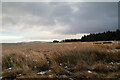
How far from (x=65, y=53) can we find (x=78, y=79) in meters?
2.42

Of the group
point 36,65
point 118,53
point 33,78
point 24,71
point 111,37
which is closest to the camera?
point 33,78

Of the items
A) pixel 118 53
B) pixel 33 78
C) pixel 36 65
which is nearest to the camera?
pixel 33 78

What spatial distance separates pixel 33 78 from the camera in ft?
12.4

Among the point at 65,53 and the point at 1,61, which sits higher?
the point at 65,53

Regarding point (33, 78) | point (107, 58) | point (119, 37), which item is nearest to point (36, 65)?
point (33, 78)

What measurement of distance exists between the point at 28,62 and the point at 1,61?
68.3 inches

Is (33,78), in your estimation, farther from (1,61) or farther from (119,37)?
(119,37)

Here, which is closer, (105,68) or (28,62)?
(105,68)

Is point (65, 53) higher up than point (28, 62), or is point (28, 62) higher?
point (65, 53)

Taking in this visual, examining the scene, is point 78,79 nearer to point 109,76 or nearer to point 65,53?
point 109,76

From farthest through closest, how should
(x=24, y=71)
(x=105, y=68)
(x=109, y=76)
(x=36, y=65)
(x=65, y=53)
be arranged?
(x=65, y=53) → (x=36, y=65) → (x=24, y=71) → (x=105, y=68) → (x=109, y=76)

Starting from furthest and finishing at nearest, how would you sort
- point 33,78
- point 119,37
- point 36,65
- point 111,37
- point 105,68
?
point 111,37 < point 119,37 < point 36,65 < point 105,68 < point 33,78

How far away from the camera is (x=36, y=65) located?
511 centimetres

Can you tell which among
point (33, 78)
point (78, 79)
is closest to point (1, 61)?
point (33, 78)
